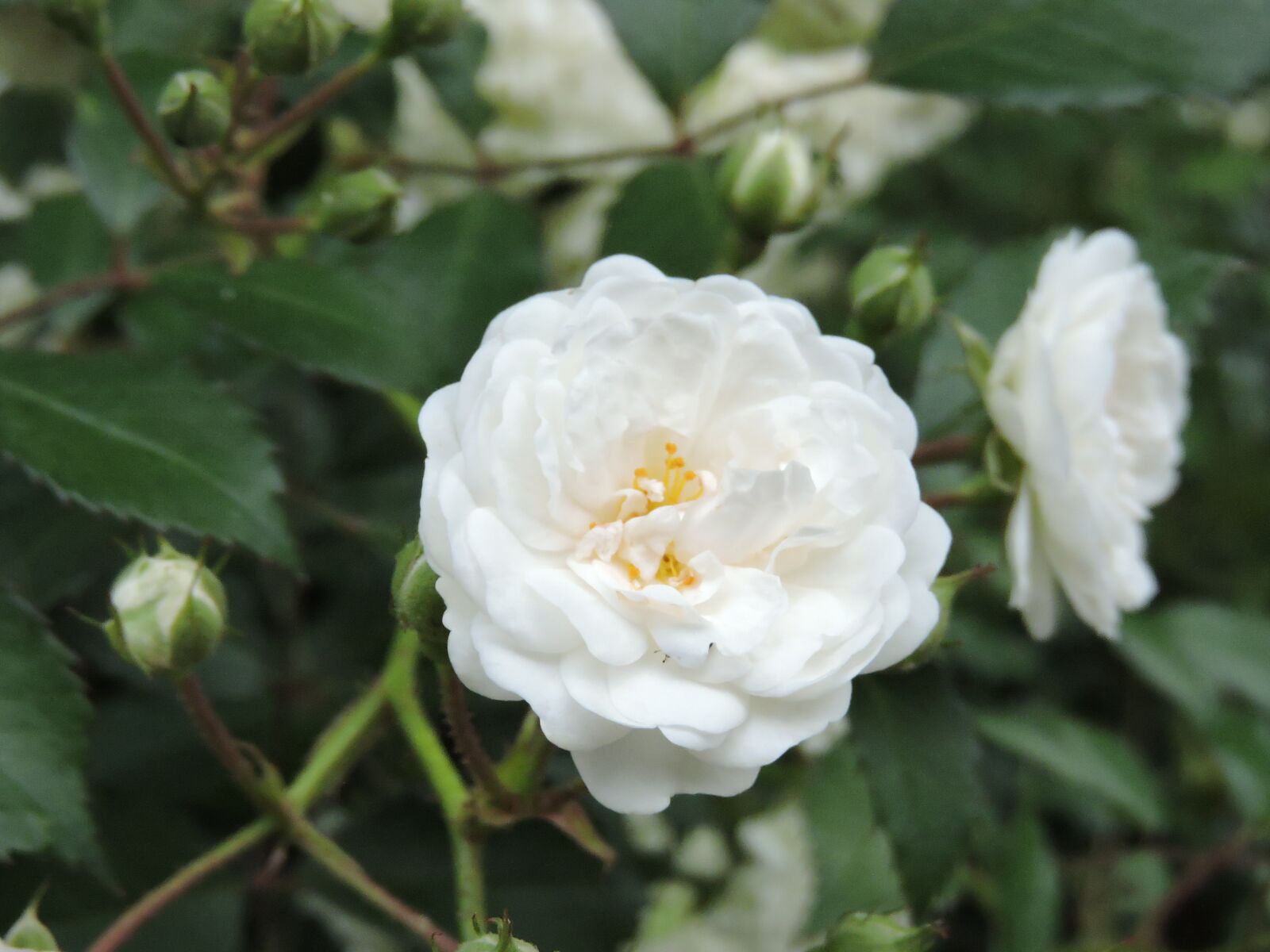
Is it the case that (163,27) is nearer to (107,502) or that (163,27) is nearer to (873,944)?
(107,502)

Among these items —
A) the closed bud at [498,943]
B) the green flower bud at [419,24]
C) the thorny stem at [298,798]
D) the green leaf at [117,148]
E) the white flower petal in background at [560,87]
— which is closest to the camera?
the closed bud at [498,943]

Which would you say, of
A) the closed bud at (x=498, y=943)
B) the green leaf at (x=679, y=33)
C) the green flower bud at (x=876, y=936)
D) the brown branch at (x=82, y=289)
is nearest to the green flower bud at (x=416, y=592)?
the closed bud at (x=498, y=943)

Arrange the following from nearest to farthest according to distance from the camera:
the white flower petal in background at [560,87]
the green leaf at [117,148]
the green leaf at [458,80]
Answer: the green leaf at [117,148] → the green leaf at [458,80] → the white flower petal in background at [560,87]

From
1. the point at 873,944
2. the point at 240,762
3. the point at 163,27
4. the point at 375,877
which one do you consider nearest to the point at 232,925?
the point at 375,877

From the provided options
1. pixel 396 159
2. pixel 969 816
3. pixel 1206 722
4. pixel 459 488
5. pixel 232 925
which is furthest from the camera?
pixel 1206 722

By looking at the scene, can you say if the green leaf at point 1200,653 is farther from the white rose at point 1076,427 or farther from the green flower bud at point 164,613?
the green flower bud at point 164,613

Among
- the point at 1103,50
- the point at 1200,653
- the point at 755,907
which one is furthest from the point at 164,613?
the point at 1200,653
